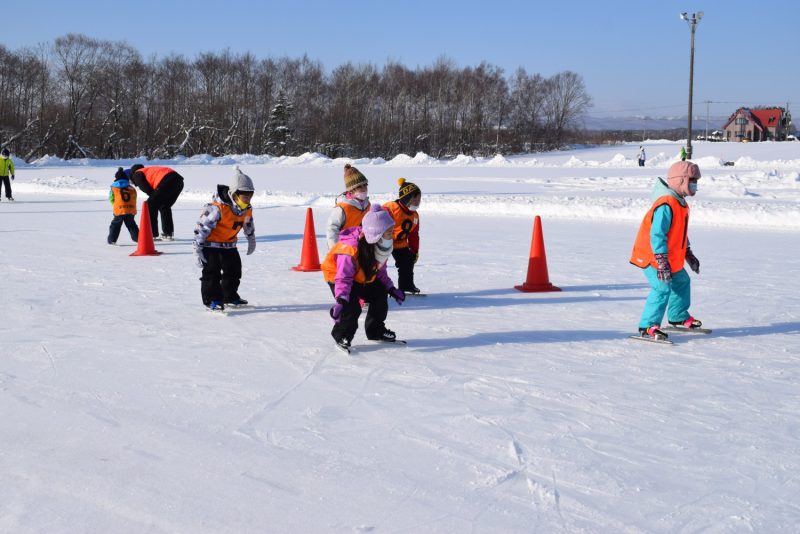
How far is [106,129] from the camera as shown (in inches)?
2251

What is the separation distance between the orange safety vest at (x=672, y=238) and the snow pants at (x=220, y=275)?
345cm

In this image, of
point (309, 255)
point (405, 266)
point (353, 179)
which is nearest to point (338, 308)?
point (353, 179)

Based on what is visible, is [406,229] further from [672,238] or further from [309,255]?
[672,238]

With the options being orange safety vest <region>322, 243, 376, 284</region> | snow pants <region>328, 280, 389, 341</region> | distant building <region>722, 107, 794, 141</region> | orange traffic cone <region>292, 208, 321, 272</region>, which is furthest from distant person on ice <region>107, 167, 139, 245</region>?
distant building <region>722, 107, 794, 141</region>

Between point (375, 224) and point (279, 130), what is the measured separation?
56413 mm

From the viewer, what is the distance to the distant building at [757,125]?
257 feet

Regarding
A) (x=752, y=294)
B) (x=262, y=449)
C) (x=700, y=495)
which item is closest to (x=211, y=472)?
(x=262, y=449)

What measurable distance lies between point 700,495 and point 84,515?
2335 millimetres

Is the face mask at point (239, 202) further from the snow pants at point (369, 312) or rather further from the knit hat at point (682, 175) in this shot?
the knit hat at point (682, 175)

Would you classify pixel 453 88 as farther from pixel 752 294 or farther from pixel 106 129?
pixel 752 294

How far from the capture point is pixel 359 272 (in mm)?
4891

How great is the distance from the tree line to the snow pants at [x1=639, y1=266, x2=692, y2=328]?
5449 cm

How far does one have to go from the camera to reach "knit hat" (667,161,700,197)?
5.04 metres

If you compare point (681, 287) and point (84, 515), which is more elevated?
point (681, 287)
